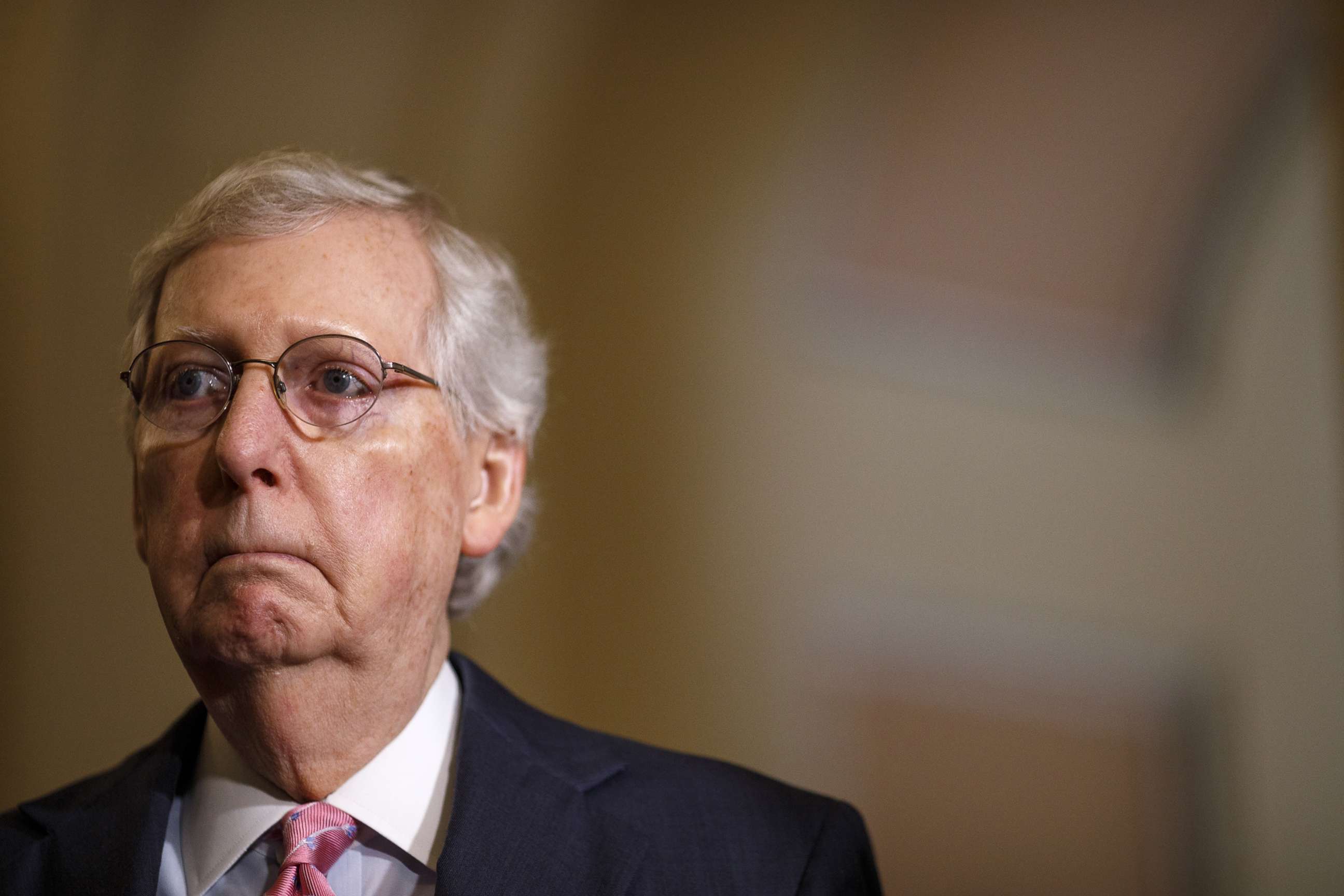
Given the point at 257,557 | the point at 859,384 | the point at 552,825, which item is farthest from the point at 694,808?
the point at 859,384

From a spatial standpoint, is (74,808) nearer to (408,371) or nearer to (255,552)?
(255,552)

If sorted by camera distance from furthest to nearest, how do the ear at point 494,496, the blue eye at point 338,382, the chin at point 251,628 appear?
the ear at point 494,496
the blue eye at point 338,382
the chin at point 251,628

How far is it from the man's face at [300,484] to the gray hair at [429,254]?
0.03 meters

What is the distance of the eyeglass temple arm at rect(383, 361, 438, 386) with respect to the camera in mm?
1289

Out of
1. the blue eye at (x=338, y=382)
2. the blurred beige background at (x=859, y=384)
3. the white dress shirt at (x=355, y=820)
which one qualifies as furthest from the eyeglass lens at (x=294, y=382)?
the blurred beige background at (x=859, y=384)

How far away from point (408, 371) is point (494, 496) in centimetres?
29

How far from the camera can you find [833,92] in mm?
2410

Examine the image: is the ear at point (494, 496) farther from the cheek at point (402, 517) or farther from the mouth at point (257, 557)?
the mouth at point (257, 557)

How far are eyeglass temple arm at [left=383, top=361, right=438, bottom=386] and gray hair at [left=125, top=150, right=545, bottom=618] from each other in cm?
2

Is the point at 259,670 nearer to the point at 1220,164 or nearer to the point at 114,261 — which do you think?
the point at 114,261

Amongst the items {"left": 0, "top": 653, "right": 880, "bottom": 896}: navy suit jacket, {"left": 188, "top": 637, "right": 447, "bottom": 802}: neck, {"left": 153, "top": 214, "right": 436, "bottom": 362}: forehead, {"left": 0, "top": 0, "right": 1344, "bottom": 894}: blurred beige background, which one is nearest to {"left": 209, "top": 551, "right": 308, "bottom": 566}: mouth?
{"left": 188, "top": 637, "right": 447, "bottom": 802}: neck

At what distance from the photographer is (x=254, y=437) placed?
46.8 inches

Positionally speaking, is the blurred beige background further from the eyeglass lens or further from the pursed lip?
the pursed lip

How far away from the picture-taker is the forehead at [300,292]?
1.25 metres
